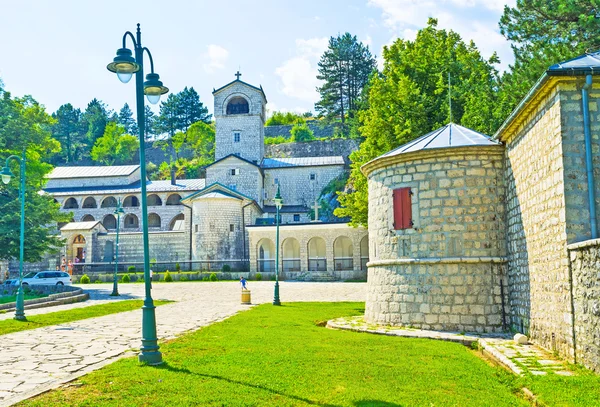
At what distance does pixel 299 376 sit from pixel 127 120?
362 feet

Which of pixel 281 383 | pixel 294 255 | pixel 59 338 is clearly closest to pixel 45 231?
pixel 59 338

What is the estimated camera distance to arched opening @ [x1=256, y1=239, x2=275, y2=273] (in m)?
40.2

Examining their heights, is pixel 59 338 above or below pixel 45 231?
below

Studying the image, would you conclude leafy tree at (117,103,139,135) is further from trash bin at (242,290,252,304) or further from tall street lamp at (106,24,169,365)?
tall street lamp at (106,24,169,365)

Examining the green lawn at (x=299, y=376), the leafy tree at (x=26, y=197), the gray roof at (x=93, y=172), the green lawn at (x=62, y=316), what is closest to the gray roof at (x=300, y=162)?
the gray roof at (x=93, y=172)

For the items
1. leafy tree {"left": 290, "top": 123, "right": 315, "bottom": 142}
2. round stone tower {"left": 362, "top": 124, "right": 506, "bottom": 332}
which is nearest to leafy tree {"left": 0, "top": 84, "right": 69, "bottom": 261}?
round stone tower {"left": 362, "top": 124, "right": 506, "bottom": 332}

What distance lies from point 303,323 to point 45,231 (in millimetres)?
18806

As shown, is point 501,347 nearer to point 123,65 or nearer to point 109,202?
point 123,65

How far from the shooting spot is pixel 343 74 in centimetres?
7731

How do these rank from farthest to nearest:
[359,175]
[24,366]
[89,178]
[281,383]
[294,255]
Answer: [89,178], [294,255], [359,175], [24,366], [281,383]

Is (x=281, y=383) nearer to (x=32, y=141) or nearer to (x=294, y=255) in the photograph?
(x=32, y=141)

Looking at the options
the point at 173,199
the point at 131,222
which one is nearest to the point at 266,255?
the point at 173,199

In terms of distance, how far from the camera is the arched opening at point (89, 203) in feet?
188

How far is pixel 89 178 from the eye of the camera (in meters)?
58.8
